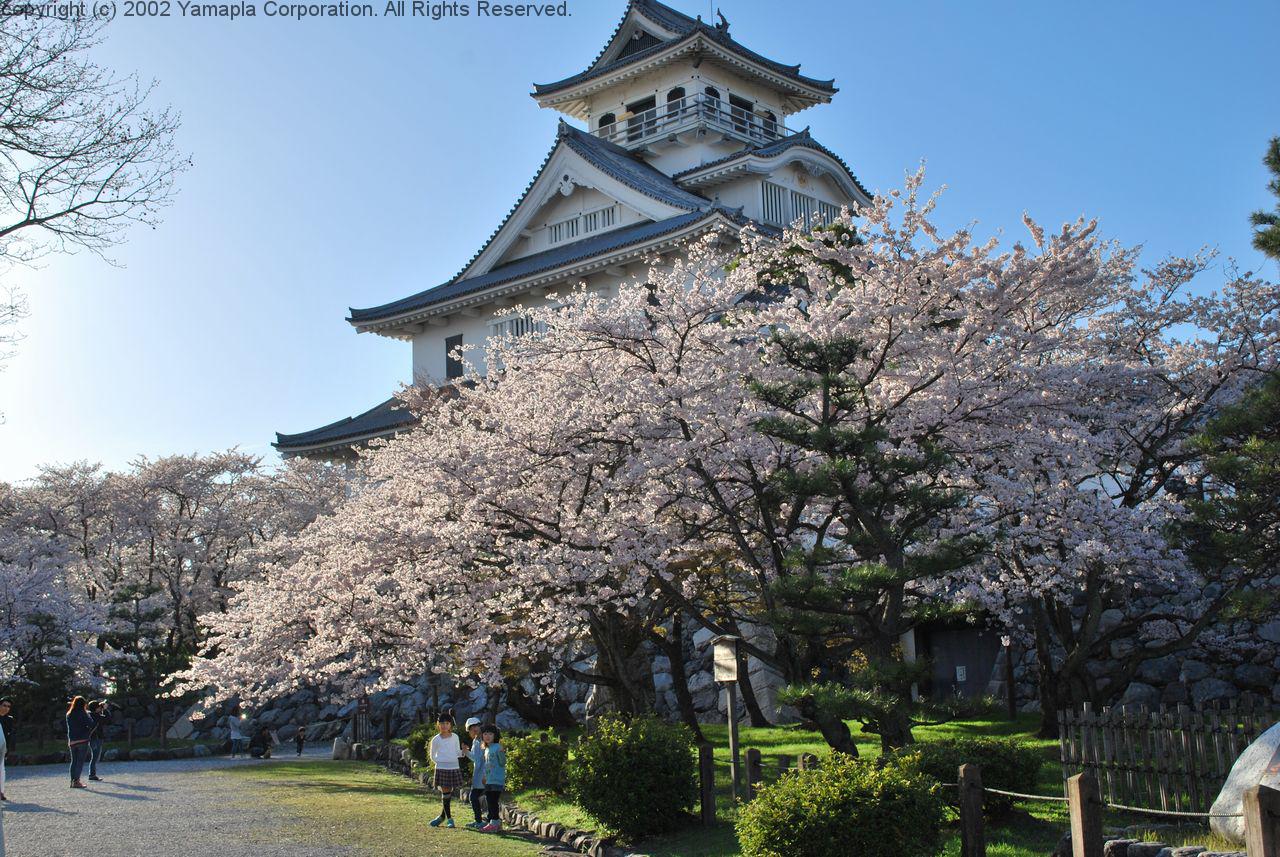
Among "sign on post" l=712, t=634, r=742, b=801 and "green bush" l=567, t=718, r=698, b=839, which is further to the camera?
"sign on post" l=712, t=634, r=742, b=801

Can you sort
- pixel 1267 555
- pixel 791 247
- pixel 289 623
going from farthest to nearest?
pixel 289 623 < pixel 791 247 < pixel 1267 555

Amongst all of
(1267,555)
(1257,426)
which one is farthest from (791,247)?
(1267,555)

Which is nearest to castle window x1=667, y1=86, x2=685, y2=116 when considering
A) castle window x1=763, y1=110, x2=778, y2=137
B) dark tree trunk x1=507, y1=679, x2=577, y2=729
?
castle window x1=763, y1=110, x2=778, y2=137

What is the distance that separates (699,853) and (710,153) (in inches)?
1257

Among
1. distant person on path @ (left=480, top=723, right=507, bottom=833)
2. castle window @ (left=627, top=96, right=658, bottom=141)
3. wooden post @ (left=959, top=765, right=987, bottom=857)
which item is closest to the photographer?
wooden post @ (left=959, top=765, right=987, bottom=857)

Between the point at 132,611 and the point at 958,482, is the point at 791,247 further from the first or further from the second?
the point at 132,611

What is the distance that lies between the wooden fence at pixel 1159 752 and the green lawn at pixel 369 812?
5.99 meters

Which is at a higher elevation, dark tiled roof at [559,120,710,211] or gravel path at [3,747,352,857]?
dark tiled roof at [559,120,710,211]

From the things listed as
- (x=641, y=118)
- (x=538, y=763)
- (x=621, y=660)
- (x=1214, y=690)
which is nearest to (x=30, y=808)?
(x=538, y=763)

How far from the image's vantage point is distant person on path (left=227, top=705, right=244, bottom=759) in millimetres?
30562

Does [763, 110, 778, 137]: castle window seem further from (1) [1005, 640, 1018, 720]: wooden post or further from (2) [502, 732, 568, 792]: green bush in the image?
(2) [502, 732, 568, 792]: green bush

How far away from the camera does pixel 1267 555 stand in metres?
13.6

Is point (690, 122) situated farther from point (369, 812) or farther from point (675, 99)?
point (369, 812)

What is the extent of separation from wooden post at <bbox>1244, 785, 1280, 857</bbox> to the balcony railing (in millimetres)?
35456
